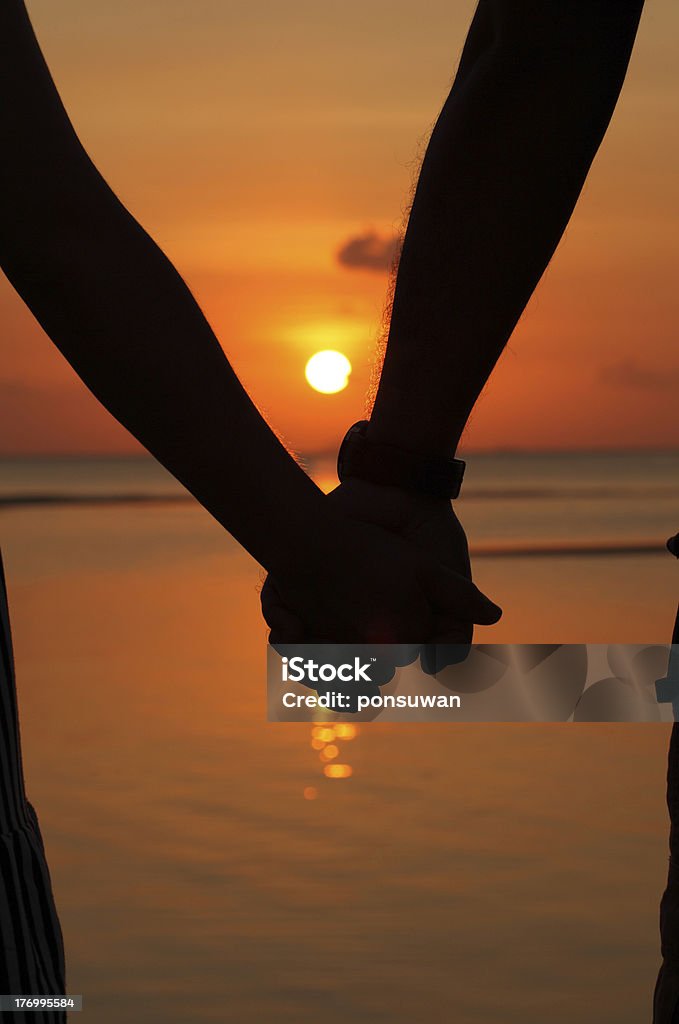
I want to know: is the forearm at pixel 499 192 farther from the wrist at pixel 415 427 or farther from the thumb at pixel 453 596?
the thumb at pixel 453 596

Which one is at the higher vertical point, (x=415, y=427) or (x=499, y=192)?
(x=499, y=192)

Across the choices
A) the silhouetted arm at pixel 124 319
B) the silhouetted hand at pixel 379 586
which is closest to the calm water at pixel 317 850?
the silhouetted hand at pixel 379 586

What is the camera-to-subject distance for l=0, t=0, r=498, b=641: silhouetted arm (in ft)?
5.49

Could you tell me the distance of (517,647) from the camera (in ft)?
7.22

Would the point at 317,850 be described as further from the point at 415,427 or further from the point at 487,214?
the point at 487,214

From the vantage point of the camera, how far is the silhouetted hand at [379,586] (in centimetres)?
188

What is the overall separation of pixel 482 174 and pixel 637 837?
2.81 meters

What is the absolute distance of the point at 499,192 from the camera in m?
2.04

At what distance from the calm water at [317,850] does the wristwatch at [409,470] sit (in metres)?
1.71

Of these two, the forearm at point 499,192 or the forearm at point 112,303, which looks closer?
the forearm at point 112,303

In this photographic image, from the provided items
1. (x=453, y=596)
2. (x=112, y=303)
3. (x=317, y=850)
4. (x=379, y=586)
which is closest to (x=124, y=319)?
(x=112, y=303)

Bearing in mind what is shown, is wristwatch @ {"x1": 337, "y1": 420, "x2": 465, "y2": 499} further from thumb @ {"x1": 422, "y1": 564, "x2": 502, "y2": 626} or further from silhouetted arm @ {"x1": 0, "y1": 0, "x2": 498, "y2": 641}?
silhouetted arm @ {"x1": 0, "y1": 0, "x2": 498, "y2": 641}

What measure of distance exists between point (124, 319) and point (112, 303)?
2 centimetres

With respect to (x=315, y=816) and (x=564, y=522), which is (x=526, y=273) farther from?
(x=564, y=522)
